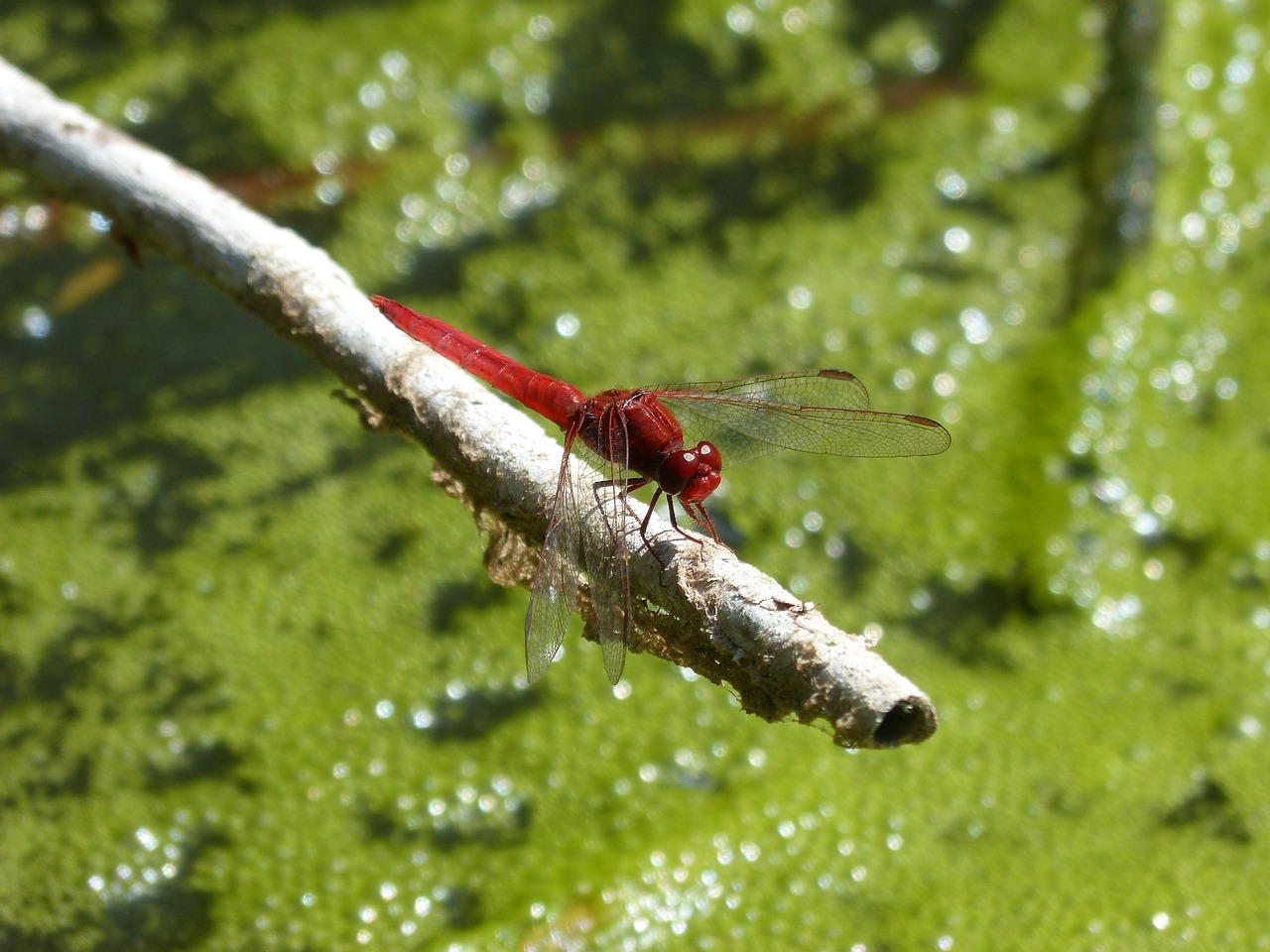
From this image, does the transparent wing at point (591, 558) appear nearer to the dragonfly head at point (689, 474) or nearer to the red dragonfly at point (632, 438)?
the red dragonfly at point (632, 438)

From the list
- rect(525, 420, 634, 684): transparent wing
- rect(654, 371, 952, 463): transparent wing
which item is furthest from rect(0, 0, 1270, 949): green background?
rect(525, 420, 634, 684): transparent wing

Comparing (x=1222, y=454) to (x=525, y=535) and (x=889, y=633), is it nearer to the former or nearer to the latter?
(x=889, y=633)

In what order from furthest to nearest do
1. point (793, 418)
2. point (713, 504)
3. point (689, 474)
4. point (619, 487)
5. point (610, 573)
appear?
1. point (713, 504)
2. point (793, 418)
3. point (689, 474)
4. point (619, 487)
5. point (610, 573)

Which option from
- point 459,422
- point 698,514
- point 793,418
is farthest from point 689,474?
point 459,422

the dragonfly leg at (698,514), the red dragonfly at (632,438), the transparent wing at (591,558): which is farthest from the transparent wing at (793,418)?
the transparent wing at (591,558)

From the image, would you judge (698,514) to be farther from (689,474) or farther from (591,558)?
(591,558)

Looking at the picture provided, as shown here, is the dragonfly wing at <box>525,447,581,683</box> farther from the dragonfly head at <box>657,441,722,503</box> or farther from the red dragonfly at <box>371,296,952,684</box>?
the dragonfly head at <box>657,441,722,503</box>

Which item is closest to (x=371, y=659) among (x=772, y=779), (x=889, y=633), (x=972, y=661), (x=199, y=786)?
(x=199, y=786)
